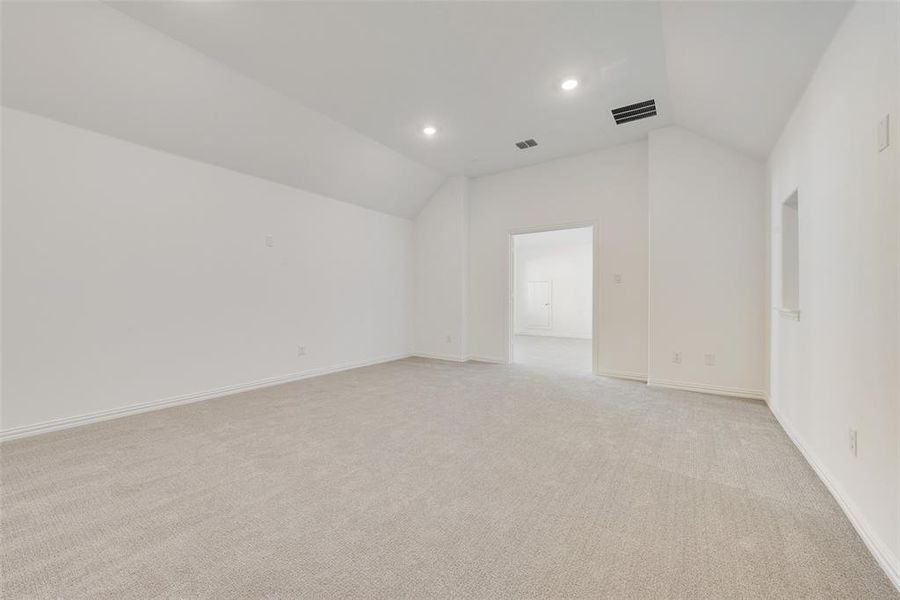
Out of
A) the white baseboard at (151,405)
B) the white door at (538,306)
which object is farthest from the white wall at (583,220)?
the white door at (538,306)

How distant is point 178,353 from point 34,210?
62.3 inches

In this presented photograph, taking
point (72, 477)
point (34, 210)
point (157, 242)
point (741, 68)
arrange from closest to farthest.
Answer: point (72, 477) < point (741, 68) < point (34, 210) < point (157, 242)

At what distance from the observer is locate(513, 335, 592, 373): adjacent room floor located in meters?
5.52

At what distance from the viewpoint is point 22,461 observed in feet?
7.77

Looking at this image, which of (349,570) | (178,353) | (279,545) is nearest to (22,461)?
(178,353)

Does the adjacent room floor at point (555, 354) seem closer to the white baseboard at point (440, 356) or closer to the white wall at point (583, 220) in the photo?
the white wall at point (583, 220)

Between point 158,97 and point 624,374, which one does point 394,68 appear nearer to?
point 158,97

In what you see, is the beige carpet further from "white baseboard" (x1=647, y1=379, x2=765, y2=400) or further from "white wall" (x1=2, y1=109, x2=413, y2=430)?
"white baseboard" (x1=647, y1=379, x2=765, y2=400)

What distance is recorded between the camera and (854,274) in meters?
1.72

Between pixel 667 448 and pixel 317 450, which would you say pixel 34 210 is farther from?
pixel 667 448

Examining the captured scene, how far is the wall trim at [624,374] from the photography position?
4.54 m

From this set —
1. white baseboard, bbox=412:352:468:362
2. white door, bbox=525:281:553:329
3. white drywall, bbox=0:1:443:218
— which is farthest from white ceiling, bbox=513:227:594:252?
white drywall, bbox=0:1:443:218

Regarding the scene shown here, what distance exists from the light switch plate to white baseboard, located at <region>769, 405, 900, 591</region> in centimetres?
159

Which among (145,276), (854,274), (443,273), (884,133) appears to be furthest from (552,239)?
(145,276)
